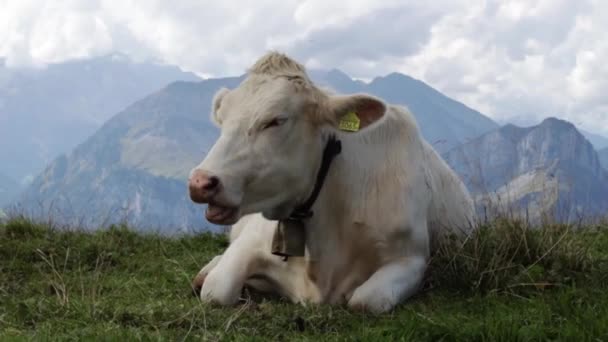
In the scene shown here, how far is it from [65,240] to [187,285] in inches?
111

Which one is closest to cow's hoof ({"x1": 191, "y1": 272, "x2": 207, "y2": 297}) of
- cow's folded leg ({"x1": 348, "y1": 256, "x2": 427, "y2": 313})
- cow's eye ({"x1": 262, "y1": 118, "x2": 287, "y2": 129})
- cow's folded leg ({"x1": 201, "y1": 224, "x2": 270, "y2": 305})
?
cow's folded leg ({"x1": 201, "y1": 224, "x2": 270, "y2": 305})

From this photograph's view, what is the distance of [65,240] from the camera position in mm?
8898

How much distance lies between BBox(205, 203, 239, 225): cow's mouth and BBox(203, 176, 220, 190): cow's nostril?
6.1 inches

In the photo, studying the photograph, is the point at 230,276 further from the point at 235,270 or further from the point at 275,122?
the point at 275,122

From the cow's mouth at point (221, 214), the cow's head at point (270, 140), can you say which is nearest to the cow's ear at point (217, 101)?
the cow's head at point (270, 140)

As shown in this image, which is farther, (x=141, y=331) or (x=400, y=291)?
(x=400, y=291)

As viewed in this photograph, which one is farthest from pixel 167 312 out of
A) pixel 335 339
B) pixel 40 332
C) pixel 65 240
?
pixel 65 240

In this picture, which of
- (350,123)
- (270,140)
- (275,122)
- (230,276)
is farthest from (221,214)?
(350,123)

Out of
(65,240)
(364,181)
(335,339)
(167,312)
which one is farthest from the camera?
(65,240)

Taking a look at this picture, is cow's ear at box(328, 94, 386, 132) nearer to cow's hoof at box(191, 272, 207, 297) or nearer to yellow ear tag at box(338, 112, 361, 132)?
yellow ear tag at box(338, 112, 361, 132)

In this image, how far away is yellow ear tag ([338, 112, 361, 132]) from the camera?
5.71m

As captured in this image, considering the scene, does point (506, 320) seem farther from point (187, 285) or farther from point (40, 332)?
point (187, 285)

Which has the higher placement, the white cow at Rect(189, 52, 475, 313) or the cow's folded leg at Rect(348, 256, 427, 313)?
the white cow at Rect(189, 52, 475, 313)

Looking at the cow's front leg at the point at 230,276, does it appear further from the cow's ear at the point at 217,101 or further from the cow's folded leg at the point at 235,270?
the cow's ear at the point at 217,101
